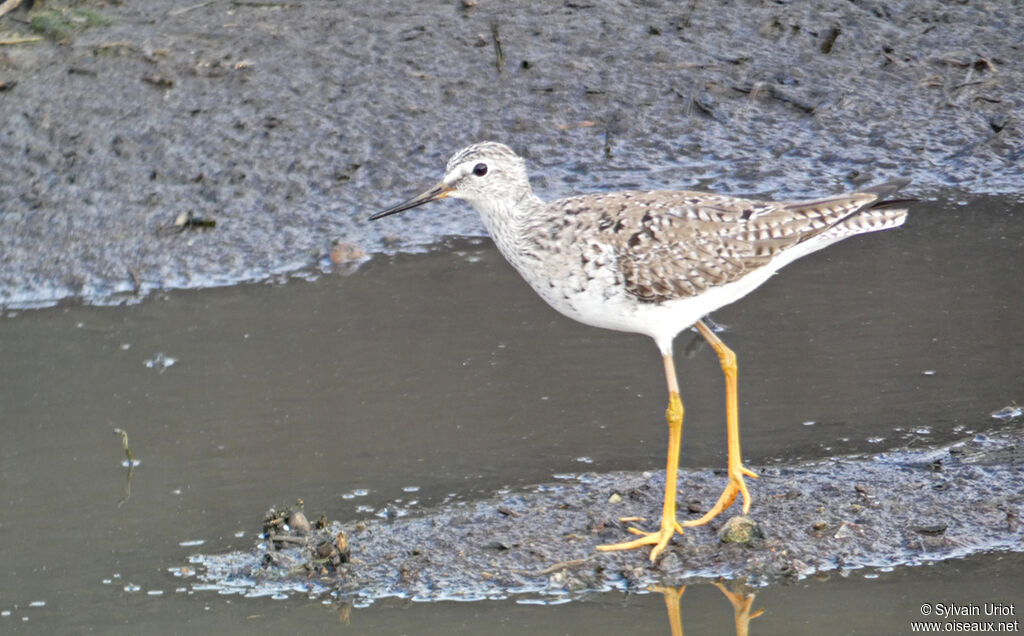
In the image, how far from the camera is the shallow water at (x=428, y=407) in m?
4.66

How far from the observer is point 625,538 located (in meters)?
5.02

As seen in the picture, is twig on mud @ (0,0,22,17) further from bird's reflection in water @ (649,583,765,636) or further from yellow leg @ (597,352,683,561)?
bird's reflection in water @ (649,583,765,636)

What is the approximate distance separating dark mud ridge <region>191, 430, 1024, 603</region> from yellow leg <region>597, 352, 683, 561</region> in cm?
4

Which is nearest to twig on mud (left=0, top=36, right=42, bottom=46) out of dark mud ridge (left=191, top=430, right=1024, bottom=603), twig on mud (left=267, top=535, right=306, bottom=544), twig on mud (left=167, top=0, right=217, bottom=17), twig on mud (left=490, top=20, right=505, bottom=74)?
twig on mud (left=167, top=0, right=217, bottom=17)

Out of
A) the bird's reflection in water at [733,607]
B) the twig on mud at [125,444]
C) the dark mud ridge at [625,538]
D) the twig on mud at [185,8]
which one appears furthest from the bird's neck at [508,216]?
the twig on mud at [185,8]

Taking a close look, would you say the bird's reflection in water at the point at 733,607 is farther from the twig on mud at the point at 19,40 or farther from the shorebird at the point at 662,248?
the twig on mud at the point at 19,40

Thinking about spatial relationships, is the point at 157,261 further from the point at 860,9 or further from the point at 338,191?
the point at 860,9

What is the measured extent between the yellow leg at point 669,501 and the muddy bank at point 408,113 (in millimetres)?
3056

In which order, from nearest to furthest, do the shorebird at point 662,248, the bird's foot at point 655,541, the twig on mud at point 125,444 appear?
the bird's foot at point 655,541, the shorebird at point 662,248, the twig on mud at point 125,444

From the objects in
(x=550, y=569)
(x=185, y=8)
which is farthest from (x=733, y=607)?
(x=185, y=8)

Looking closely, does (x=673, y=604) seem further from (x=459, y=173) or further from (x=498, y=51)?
(x=498, y=51)

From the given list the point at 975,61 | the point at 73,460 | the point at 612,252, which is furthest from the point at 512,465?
the point at 975,61

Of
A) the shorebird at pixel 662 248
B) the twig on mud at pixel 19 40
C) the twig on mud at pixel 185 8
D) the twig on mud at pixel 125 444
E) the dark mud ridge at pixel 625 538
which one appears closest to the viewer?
the dark mud ridge at pixel 625 538

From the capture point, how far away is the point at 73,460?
5.81 metres
